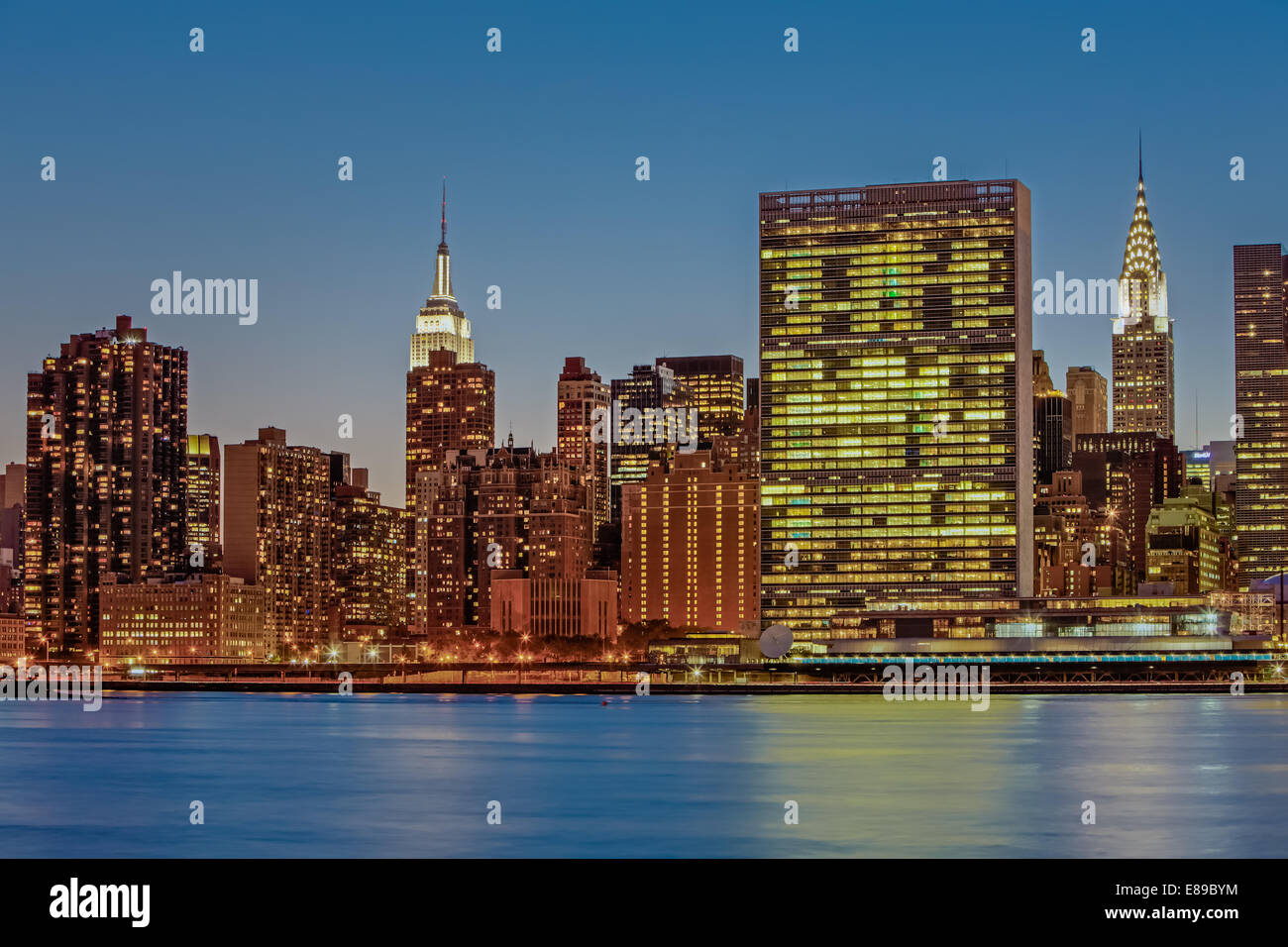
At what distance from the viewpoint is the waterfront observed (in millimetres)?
63656

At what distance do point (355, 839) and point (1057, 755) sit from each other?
53259 millimetres

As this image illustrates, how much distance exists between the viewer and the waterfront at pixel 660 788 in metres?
63.7

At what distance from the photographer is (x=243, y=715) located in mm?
183000

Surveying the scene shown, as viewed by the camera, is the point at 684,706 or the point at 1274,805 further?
the point at 684,706

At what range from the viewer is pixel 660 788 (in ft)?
289

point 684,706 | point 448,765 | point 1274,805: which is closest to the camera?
point 1274,805
